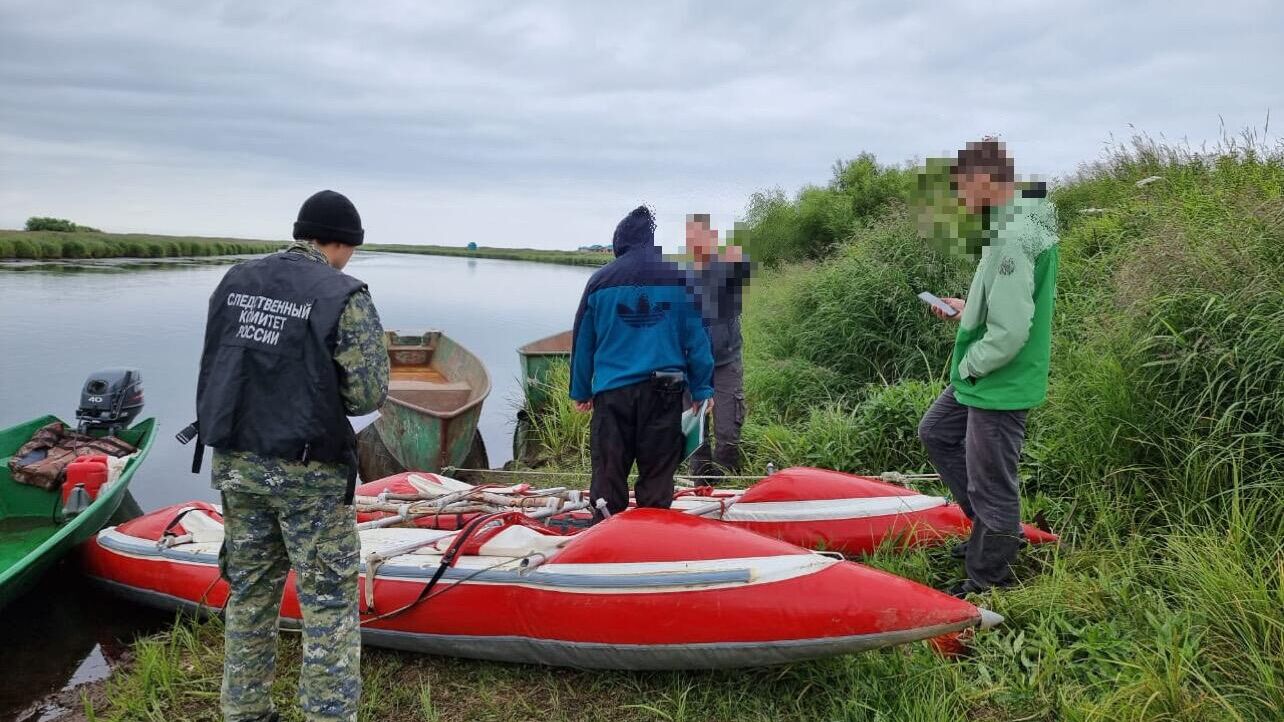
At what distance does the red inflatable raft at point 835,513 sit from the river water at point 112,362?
2368mm

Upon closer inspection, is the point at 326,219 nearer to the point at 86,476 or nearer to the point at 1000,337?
the point at 1000,337

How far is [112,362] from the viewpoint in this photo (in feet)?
53.5

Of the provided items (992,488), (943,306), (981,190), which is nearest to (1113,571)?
(992,488)

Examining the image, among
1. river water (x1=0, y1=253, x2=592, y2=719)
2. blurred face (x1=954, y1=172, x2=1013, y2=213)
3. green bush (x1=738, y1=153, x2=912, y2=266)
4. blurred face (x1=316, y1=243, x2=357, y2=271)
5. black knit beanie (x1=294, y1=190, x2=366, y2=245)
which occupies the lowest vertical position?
river water (x1=0, y1=253, x2=592, y2=719)

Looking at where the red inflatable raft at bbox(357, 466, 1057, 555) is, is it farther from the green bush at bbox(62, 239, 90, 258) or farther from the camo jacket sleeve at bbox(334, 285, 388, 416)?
the green bush at bbox(62, 239, 90, 258)

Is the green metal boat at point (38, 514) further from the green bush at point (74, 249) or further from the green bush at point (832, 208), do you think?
the green bush at point (74, 249)

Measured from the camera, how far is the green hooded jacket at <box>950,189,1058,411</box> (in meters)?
3.25

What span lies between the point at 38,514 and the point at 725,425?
532 cm

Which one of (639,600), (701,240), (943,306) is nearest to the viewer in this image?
(639,600)

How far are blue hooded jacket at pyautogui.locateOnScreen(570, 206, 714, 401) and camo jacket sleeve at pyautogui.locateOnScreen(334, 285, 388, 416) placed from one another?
119 centimetres

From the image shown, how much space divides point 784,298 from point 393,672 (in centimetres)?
848

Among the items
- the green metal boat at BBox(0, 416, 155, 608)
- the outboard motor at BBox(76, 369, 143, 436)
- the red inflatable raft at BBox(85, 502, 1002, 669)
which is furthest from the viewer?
the outboard motor at BBox(76, 369, 143, 436)

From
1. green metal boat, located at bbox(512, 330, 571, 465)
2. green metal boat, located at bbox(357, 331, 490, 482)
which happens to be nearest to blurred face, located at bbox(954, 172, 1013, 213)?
green metal boat, located at bbox(357, 331, 490, 482)

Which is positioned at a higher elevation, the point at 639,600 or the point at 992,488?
the point at 992,488
